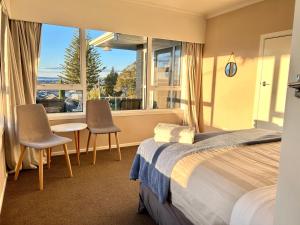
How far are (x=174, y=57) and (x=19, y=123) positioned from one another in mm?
3024

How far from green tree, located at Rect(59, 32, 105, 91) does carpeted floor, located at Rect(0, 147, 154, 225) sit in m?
1.37

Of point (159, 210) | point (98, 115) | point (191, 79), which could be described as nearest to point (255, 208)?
point (159, 210)

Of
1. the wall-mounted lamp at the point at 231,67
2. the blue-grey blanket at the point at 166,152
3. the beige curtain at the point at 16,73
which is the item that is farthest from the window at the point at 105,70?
the blue-grey blanket at the point at 166,152

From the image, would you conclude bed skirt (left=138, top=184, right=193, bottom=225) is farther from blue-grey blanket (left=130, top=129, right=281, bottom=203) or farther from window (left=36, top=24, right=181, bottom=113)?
window (left=36, top=24, right=181, bottom=113)

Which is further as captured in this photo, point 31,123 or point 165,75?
point 165,75

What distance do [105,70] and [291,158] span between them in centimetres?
362

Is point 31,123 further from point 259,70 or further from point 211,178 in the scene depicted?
point 259,70

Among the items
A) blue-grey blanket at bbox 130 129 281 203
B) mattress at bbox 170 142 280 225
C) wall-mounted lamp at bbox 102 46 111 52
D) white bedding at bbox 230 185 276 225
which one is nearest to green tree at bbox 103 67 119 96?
wall-mounted lamp at bbox 102 46 111 52

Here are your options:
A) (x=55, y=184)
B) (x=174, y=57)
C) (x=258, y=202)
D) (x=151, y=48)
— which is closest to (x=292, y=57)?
(x=258, y=202)

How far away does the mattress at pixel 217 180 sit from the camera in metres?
1.14

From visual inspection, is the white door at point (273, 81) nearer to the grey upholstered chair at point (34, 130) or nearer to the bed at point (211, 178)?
the bed at point (211, 178)

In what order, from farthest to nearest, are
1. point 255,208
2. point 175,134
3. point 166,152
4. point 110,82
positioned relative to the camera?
point 110,82 < point 175,134 < point 166,152 < point 255,208

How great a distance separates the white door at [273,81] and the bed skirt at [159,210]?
→ 2.32m

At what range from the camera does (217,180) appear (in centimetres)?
124
